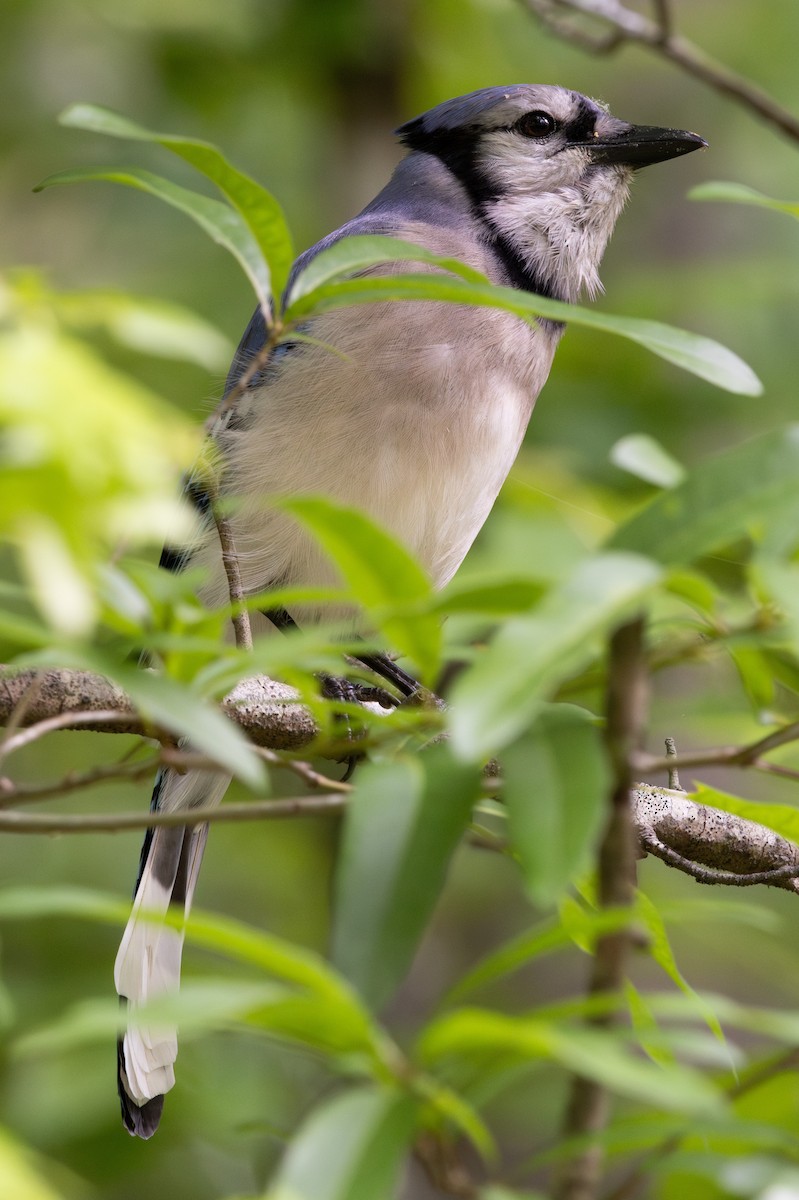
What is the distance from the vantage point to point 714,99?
559 centimetres

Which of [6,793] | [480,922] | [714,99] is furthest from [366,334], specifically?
[714,99]

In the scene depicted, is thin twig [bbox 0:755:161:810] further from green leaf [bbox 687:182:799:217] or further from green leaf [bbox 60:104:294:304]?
green leaf [bbox 687:182:799:217]

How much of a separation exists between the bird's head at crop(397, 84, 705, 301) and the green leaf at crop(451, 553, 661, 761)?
214cm

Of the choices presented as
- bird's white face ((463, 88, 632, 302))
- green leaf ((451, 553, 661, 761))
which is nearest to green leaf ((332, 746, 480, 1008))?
green leaf ((451, 553, 661, 761))

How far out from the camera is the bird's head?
113 inches

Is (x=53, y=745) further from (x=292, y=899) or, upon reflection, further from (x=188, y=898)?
(x=188, y=898)

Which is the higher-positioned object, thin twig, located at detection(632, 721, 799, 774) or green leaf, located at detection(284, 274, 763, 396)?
green leaf, located at detection(284, 274, 763, 396)

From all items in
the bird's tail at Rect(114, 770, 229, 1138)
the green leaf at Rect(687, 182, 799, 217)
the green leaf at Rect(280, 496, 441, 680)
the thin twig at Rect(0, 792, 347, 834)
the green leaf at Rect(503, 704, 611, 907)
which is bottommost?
the bird's tail at Rect(114, 770, 229, 1138)

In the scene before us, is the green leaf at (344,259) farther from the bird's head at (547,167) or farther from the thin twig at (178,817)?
A: the bird's head at (547,167)

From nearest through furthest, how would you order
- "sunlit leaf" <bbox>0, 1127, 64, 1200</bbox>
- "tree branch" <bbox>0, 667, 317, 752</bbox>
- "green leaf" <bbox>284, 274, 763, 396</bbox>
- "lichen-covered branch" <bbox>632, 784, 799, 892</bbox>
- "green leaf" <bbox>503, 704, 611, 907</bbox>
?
"sunlit leaf" <bbox>0, 1127, 64, 1200</bbox>
"green leaf" <bbox>503, 704, 611, 907</bbox>
"green leaf" <bbox>284, 274, 763, 396</bbox>
"tree branch" <bbox>0, 667, 317, 752</bbox>
"lichen-covered branch" <bbox>632, 784, 799, 892</bbox>

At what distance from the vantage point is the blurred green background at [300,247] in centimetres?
318

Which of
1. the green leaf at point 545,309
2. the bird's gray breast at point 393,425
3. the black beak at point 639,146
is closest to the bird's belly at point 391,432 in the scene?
the bird's gray breast at point 393,425

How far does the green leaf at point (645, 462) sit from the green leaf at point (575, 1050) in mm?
437

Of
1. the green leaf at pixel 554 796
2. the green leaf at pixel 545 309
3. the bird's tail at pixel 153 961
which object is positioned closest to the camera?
the green leaf at pixel 554 796
